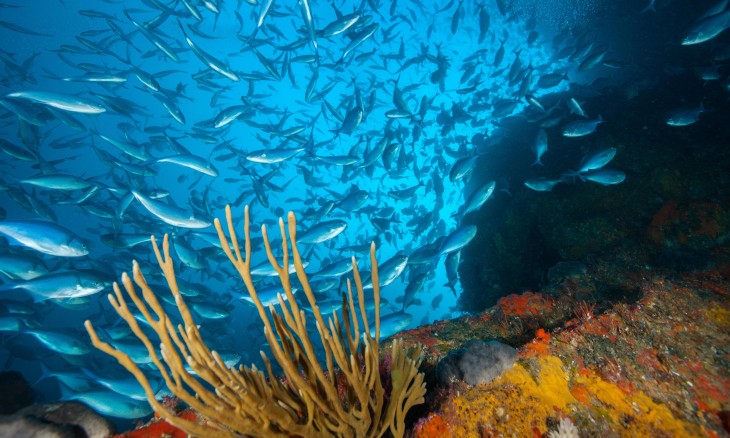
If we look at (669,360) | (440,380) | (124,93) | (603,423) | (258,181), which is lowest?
(669,360)

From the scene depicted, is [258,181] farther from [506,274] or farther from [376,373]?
[376,373]

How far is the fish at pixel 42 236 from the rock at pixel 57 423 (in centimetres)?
268

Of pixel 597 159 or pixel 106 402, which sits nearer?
pixel 106 402

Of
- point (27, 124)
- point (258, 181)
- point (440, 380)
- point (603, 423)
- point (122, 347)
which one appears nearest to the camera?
point (603, 423)

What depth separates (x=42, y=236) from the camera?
4395mm

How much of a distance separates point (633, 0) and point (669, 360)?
15.3 meters

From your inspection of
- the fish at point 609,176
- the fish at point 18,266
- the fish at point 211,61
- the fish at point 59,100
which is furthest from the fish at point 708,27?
the fish at point 18,266

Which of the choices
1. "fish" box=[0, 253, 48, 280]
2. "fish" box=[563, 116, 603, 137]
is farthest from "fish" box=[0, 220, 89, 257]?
"fish" box=[563, 116, 603, 137]

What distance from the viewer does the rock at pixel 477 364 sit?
2.42 meters

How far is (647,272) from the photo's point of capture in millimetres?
4504

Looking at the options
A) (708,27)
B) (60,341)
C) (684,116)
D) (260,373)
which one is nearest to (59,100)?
(60,341)

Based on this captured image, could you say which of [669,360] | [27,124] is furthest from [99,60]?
[669,360]

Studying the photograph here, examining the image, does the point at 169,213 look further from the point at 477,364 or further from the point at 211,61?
the point at 477,364

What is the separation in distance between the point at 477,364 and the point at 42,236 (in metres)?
5.97
